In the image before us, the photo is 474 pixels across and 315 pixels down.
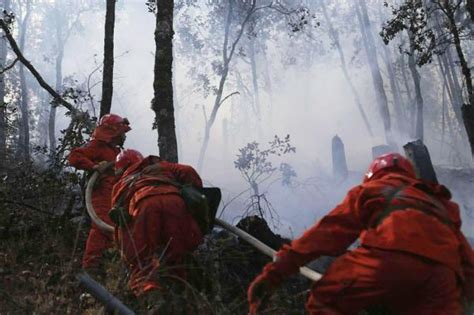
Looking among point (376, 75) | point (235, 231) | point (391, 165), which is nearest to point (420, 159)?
point (235, 231)

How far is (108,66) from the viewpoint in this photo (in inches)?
311

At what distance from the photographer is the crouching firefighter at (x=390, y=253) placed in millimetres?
2417

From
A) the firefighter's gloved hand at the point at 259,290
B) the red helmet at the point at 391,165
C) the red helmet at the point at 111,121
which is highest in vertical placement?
the red helmet at the point at 111,121

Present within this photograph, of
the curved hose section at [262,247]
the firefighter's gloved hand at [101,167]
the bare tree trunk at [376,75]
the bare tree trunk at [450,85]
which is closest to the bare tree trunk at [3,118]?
the firefighter's gloved hand at [101,167]

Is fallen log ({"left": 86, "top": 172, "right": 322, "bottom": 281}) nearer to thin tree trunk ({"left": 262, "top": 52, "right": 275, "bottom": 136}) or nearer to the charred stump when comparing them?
the charred stump

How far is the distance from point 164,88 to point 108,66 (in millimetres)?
1940

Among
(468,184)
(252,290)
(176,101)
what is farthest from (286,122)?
(252,290)

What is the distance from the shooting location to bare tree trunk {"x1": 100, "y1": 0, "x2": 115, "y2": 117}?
757cm

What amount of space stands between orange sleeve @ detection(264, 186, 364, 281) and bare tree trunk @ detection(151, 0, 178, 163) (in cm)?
364

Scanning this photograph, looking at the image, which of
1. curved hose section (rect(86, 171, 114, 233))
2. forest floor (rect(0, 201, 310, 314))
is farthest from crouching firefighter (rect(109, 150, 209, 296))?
curved hose section (rect(86, 171, 114, 233))

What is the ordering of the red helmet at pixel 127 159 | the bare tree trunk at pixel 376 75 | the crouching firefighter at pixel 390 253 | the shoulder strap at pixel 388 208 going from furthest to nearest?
the bare tree trunk at pixel 376 75
the red helmet at pixel 127 159
the shoulder strap at pixel 388 208
the crouching firefighter at pixel 390 253

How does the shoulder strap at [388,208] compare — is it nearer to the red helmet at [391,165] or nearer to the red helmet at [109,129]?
the red helmet at [391,165]

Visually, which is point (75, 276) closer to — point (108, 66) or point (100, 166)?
point (100, 166)

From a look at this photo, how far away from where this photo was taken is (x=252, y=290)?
9.16ft
